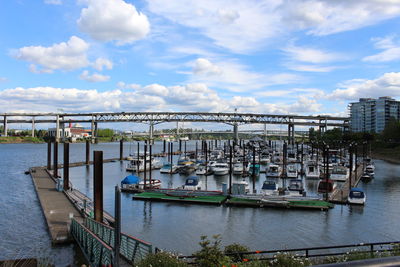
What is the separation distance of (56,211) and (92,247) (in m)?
11.0

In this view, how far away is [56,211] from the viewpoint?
27203 millimetres

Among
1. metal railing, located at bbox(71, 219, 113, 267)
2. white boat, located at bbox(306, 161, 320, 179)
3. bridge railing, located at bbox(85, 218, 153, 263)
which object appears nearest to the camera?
bridge railing, located at bbox(85, 218, 153, 263)

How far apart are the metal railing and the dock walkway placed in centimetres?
76

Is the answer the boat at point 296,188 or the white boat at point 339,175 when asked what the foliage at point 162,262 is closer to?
the boat at point 296,188

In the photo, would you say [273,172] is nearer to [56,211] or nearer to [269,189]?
[269,189]

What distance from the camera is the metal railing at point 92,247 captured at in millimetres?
14945

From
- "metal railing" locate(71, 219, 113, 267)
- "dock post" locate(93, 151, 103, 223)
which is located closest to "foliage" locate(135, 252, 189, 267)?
"metal railing" locate(71, 219, 113, 267)

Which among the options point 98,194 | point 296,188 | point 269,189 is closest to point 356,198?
point 296,188

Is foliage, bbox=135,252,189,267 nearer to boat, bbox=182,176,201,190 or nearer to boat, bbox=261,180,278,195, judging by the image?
boat, bbox=261,180,278,195

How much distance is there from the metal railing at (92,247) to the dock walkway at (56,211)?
76 cm

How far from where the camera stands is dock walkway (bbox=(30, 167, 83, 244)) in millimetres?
21320

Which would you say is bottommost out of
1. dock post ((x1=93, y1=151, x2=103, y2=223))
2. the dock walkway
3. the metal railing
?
the dock walkway

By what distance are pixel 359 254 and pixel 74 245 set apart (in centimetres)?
1517

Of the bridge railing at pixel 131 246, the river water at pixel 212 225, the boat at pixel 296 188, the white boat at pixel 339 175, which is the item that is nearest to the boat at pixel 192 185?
the river water at pixel 212 225
